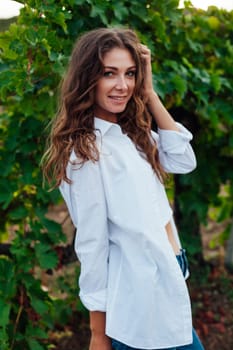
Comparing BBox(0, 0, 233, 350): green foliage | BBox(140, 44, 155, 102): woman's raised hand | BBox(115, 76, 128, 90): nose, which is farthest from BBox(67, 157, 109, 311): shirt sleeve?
BBox(0, 0, 233, 350): green foliage

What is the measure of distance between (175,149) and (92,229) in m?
0.44

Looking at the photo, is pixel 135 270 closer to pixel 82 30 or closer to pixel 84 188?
pixel 84 188

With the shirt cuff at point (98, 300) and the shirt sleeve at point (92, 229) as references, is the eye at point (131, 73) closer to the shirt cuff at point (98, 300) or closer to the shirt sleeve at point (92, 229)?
the shirt sleeve at point (92, 229)

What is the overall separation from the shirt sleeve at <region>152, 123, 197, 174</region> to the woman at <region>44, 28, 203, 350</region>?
17 cm

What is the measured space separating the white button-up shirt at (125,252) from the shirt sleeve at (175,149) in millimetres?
203

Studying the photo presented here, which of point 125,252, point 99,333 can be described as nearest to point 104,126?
point 125,252

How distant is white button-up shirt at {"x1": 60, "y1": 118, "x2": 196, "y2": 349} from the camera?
76.5 inches

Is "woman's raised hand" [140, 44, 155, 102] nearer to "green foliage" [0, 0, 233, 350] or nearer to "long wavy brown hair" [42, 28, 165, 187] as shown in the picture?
"long wavy brown hair" [42, 28, 165, 187]

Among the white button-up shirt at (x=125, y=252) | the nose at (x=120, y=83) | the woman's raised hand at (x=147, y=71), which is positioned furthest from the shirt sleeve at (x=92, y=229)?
the woman's raised hand at (x=147, y=71)

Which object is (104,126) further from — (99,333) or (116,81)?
(99,333)

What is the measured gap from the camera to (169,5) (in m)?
2.80

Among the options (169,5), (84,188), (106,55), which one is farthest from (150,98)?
(169,5)

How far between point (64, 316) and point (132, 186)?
148 centimetres

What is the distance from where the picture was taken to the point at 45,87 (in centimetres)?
269
